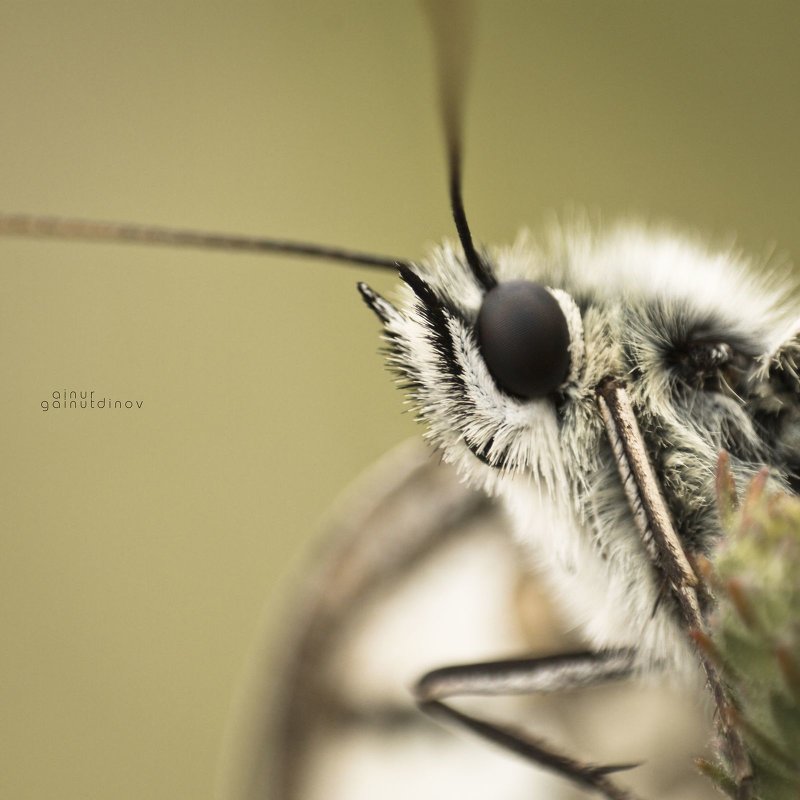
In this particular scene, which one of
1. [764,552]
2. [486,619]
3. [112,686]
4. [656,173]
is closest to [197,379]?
[112,686]

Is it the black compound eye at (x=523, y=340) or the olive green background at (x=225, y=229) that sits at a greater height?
the olive green background at (x=225, y=229)

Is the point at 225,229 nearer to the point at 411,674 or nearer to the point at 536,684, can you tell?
the point at 411,674

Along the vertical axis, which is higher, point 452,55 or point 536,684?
point 452,55

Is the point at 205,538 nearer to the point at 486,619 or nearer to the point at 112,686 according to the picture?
the point at 112,686

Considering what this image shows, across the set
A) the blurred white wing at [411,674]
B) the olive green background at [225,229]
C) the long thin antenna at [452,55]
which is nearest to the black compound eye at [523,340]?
the long thin antenna at [452,55]

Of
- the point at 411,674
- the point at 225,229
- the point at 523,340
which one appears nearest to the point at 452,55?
the point at 523,340

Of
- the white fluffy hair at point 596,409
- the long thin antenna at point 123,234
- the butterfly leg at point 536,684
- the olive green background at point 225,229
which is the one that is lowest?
the butterfly leg at point 536,684

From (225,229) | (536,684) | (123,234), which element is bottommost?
(536,684)

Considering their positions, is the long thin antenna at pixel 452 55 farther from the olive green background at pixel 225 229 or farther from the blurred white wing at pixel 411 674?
the olive green background at pixel 225 229
